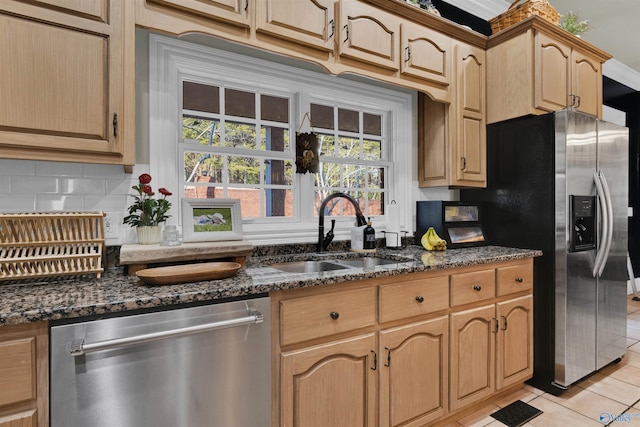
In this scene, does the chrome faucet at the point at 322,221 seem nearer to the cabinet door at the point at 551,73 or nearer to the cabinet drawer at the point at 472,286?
the cabinet drawer at the point at 472,286

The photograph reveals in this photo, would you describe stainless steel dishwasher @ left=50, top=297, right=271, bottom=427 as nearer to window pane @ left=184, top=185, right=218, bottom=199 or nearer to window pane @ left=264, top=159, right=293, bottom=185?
window pane @ left=184, top=185, right=218, bottom=199

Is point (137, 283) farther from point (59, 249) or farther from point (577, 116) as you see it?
point (577, 116)

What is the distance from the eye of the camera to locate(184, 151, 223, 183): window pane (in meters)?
2.00

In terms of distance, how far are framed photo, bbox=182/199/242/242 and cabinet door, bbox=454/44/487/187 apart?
63.5 inches

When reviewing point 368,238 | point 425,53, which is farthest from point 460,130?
point 368,238

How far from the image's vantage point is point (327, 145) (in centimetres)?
249

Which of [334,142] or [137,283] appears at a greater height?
[334,142]

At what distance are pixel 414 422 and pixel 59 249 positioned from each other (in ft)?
5.90

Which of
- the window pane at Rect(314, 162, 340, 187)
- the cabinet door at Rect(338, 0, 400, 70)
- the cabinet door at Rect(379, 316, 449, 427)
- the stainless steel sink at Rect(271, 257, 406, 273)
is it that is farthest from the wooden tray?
the cabinet door at Rect(338, 0, 400, 70)

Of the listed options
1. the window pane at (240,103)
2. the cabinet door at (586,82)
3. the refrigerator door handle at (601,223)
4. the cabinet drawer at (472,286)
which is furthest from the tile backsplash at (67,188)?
the cabinet door at (586,82)

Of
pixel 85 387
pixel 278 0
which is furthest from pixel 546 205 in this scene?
pixel 85 387

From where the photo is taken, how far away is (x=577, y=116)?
224 cm

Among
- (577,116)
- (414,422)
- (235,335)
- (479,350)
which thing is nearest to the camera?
(235,335)

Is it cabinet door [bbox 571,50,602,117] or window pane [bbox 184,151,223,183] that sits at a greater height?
cabinet door [bbox 571,50,602,117]
